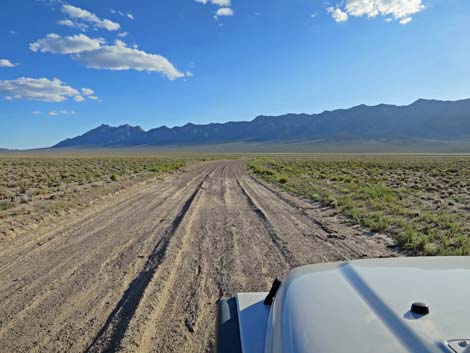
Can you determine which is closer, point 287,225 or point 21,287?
point 21,287

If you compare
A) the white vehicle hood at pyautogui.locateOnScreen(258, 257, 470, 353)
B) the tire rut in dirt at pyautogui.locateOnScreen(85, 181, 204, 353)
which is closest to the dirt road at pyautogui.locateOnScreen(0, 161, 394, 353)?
the tire rut in dirt at pyautogui.locateOnScreen(85, 181, 204, 353)

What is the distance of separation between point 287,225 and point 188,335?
5.51 metres

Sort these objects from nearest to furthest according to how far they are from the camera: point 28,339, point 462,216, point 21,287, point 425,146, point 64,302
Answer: point 28,339
point 64,302
point 21,287
point 462,216
point 425,146

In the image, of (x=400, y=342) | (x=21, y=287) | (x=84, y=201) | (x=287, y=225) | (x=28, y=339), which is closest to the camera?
(x=400, y=342)

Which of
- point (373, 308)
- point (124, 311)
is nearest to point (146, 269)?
point (124, 311)

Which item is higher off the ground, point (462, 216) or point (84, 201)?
point (84, 201)

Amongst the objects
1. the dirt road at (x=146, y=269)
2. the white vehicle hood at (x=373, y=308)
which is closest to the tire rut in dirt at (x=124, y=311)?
the dirt road at (x=146, y=269)

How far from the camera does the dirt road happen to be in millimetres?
3707

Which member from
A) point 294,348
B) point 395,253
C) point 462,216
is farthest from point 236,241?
point 462,216

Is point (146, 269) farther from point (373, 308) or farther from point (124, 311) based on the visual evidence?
point (373, 308)

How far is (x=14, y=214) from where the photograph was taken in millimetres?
10328

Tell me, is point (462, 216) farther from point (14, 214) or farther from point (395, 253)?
point (14, 214)

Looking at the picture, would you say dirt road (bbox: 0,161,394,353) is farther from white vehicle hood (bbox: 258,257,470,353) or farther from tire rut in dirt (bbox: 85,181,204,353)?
white vehicle hood (bbox: 258,257,470,353)

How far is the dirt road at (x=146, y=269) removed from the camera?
371 centimetres
